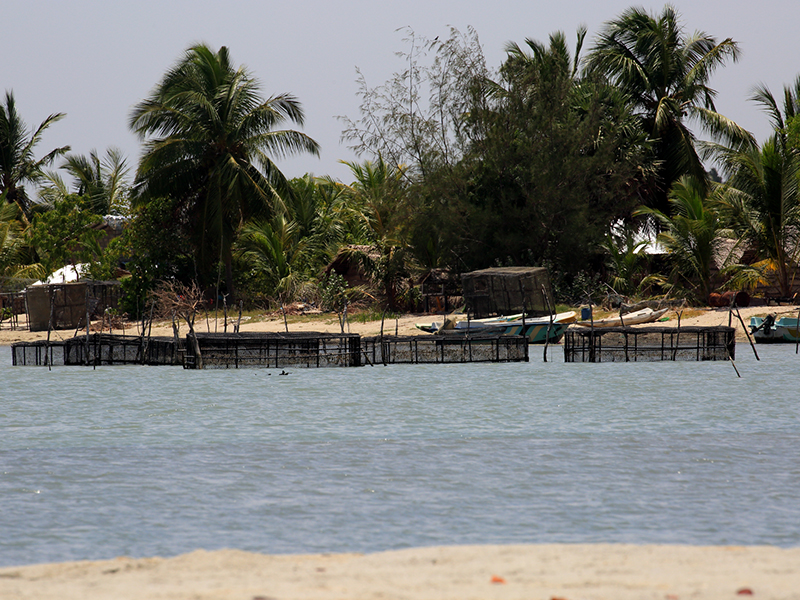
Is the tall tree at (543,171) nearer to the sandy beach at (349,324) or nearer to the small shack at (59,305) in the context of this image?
the sandy beach at (349,324)

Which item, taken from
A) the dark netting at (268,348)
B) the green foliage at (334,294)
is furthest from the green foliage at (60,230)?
the dark netting at (268,348)

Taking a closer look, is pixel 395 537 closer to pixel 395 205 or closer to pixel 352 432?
pixel 352 432

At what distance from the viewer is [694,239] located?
32469 millimetres

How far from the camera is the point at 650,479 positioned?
10242mm

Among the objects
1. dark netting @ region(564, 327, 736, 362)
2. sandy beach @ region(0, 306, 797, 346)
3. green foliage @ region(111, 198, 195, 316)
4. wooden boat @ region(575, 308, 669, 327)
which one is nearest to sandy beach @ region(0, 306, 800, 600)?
dark netting @ region(564, 327, 736, 362)

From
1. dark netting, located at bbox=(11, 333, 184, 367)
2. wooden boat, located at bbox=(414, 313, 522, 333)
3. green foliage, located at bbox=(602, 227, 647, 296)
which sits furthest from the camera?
green foliage, located at bbox=(602, 227, 647, 296)

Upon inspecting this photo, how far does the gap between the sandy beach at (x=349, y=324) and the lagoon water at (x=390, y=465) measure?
A: 8080 mm

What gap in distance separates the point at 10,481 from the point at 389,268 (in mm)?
27074

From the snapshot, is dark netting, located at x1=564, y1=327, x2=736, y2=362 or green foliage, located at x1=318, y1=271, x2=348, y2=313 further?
green foliage, located at x1=318, y1=271, x2=348, y2=313

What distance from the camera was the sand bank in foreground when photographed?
5.65m

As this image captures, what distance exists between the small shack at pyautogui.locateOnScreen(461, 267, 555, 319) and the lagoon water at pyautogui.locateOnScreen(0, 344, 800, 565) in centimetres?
677

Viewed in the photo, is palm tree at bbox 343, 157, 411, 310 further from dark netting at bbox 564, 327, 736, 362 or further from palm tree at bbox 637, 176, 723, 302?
dark netting at bbox 564, 327, 736, 362

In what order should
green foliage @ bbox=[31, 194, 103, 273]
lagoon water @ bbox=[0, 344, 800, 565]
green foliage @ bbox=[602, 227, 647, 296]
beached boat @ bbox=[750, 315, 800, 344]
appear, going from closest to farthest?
lagoon water @ bbox=[0, 344, 800, 565] < beached boat @ bbox=[750, 315, 800, 344] < green foliage @ bbox=[602, 227, 647, 296] < green foliage @ bbox=[31, 194, 103, 273]

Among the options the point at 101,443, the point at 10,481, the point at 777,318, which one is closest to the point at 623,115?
the point at 777,318
